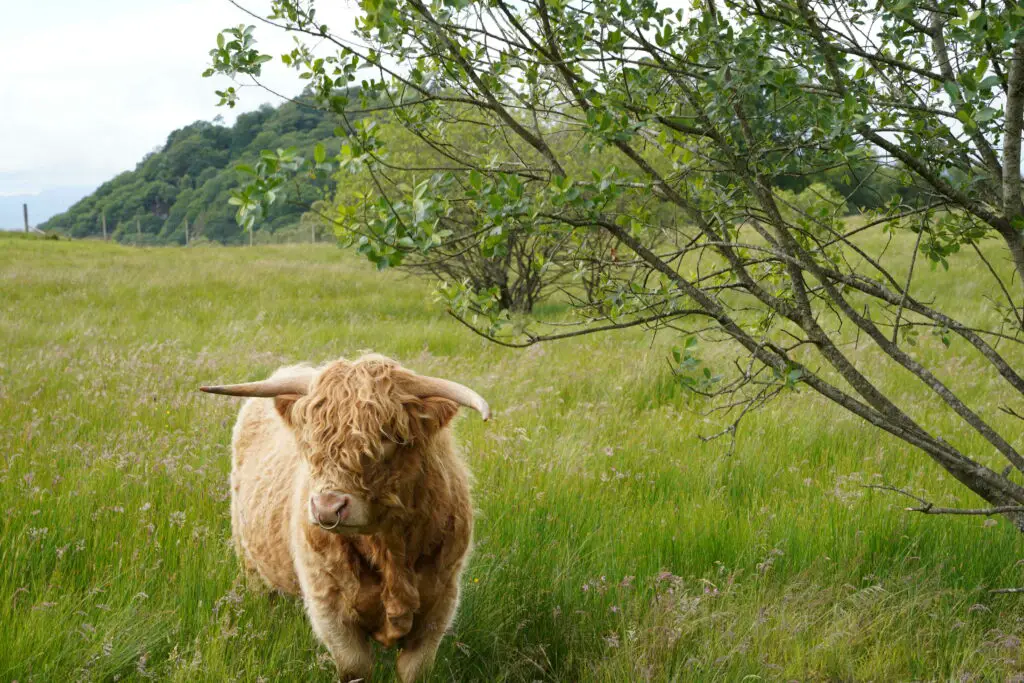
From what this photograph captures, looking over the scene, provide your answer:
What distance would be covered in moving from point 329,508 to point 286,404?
72 centimetres

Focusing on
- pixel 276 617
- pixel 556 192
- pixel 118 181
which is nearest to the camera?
pixel 556 192

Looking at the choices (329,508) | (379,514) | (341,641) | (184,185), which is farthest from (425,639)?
(184,185)

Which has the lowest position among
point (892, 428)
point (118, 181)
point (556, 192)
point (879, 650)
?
point (879, 650)

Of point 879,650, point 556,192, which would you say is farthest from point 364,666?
point 879,650

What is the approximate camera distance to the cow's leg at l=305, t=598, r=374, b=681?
126 inches

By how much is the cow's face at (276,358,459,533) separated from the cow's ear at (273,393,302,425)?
0.21 feet

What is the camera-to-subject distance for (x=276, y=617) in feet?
12.2

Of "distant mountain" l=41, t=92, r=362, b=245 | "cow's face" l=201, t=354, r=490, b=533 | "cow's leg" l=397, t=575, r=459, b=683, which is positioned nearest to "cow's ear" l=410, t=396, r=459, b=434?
"cow's face" l=201, t=354, r=490, b=533

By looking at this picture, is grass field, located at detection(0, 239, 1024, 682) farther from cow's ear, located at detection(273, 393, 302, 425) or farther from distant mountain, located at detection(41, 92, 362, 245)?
distant mountain, located at detection(41, 92, 362, 245)

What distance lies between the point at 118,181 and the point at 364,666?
385ft

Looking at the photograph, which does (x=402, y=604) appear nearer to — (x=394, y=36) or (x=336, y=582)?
(x=336, y=582)

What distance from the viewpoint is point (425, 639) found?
129 inches

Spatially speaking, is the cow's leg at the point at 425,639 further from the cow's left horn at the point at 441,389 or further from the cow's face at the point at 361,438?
the cow's left horn at the point at 441,389

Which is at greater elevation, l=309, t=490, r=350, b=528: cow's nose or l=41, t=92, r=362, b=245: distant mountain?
l=41, t=92, r=362, b=245: distant mountain
